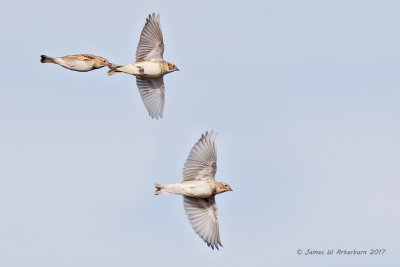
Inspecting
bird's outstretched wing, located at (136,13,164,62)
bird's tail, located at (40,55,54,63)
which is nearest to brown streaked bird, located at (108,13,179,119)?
bird's outstretched wing, located at (136,13,164,62)

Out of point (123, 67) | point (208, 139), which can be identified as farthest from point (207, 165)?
point (123, 67)

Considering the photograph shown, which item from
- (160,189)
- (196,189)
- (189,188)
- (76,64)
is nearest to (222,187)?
Answer: (196,189)

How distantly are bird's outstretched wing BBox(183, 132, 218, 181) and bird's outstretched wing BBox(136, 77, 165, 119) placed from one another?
5.16m

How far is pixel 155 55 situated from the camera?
35.6m

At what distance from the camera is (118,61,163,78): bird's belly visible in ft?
115

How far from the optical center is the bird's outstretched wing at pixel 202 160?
31.6 meters

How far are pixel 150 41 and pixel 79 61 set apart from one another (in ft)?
7.92

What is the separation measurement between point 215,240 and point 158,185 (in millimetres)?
2100

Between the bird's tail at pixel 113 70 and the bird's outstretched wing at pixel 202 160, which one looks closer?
the bird's outstretched wing at pixel 202 160

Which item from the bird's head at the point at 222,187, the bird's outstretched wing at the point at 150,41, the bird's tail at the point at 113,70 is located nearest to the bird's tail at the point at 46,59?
the bird's tail at the point at 113,70

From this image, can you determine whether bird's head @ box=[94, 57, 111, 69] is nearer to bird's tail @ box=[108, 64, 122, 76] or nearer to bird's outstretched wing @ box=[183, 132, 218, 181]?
bird's tail @ box=[108, 64, 122, 76]

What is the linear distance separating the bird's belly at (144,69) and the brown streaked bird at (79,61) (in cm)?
61

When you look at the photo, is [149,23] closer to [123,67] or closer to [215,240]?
[123,67]

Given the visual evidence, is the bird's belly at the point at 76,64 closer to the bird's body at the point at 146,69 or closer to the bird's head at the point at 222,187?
the bird's body at the point at 146,69
